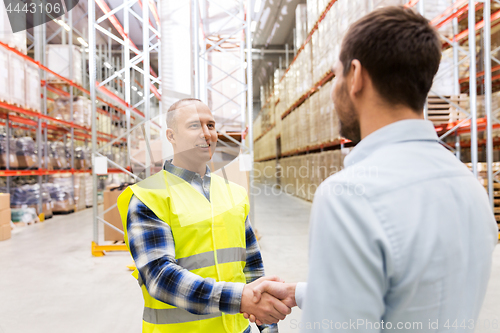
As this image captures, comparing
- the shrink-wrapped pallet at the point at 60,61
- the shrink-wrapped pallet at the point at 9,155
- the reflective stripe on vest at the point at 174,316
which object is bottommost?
the reflective stripe on vest at the point at 174,316

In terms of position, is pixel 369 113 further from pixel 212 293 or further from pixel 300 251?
pixel 300 251

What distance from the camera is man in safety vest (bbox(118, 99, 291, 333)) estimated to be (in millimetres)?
1161

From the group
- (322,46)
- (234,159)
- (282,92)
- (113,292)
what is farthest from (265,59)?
(113,292)

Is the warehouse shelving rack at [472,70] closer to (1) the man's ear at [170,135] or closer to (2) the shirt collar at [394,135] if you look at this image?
(1) the man's ear at [170,135]

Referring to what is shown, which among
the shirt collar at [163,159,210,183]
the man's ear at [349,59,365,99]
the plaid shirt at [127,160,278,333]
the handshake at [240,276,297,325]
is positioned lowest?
the handshake at [240,276,297,325]

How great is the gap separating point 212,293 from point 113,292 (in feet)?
9.21

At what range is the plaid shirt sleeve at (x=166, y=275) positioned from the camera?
3.76 feet

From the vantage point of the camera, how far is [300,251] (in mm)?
4852

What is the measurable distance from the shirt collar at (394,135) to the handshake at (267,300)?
2.34 feet

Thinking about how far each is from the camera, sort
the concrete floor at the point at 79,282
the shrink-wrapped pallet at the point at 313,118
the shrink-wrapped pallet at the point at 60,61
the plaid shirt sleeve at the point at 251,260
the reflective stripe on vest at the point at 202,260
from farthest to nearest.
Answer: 1. the shrink-wrapped pallet at the point at 60,61
2. the shrink-wrapped pallet at the point at 313,118
3. the concrete floor at the point at 79,282
4. the plaid shirt sleeve at the point at 251,260
5. the reflective stripe on vest at the point at 202,260

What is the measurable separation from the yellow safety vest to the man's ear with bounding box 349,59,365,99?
0.78 meters

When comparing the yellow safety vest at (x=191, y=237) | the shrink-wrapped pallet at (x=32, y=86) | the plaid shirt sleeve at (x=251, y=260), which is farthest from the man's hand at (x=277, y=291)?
the shrink-wrapped pallet at (x=32, y=86)

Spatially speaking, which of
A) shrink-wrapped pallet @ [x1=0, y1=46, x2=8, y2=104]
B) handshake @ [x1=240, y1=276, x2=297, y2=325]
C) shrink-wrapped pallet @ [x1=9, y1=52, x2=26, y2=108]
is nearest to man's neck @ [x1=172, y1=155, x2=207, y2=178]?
handshake @ [x1=240, y1=276, x2=297, y2=325]

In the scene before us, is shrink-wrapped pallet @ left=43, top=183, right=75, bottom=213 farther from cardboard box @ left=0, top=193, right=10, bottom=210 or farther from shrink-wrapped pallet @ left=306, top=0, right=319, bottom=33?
shrink-wrapped pallet @ left=306, top=0, right=319, bottom=33
